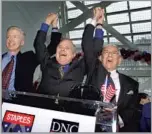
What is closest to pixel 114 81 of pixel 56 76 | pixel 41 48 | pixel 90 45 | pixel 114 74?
Answer: pixel 114 74

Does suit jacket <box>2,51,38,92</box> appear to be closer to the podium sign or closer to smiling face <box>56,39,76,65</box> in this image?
smiling face <box>56,39,76,65</box>

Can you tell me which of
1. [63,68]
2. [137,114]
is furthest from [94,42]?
[137,114]

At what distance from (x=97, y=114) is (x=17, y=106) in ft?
1.39

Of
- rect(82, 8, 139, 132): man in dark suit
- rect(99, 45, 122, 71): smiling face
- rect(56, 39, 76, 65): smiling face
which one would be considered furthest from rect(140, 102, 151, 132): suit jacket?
rect(56, 39, 76, 65): smiling face

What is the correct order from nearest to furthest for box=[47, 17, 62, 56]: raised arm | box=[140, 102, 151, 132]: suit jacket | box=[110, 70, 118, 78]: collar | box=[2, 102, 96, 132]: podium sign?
1. box=[2, 102, 96, 132]: podium sign
2. box=[140, 102, 151, 132]: suit jacket
3. box=[110, 70, 118, 78]: collar
4. box=[47, 17, 62, 56]: raised arm

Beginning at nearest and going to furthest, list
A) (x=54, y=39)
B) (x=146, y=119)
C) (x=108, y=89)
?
1. (x=146, y=119)
2. (x=108, y=89)
3. (x=54, y=39)

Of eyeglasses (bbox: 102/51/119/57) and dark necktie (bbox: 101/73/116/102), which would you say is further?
eyeglasses (bbox: 102/51/119/57)

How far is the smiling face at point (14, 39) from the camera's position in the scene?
1.88 metres

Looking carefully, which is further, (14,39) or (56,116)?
(14,39)

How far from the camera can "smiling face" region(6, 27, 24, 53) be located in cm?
188

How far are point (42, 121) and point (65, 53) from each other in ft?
2.07

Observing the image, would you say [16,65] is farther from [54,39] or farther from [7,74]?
[54,39]

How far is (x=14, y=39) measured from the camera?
1.88 metres

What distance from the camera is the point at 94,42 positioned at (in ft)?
5.82
